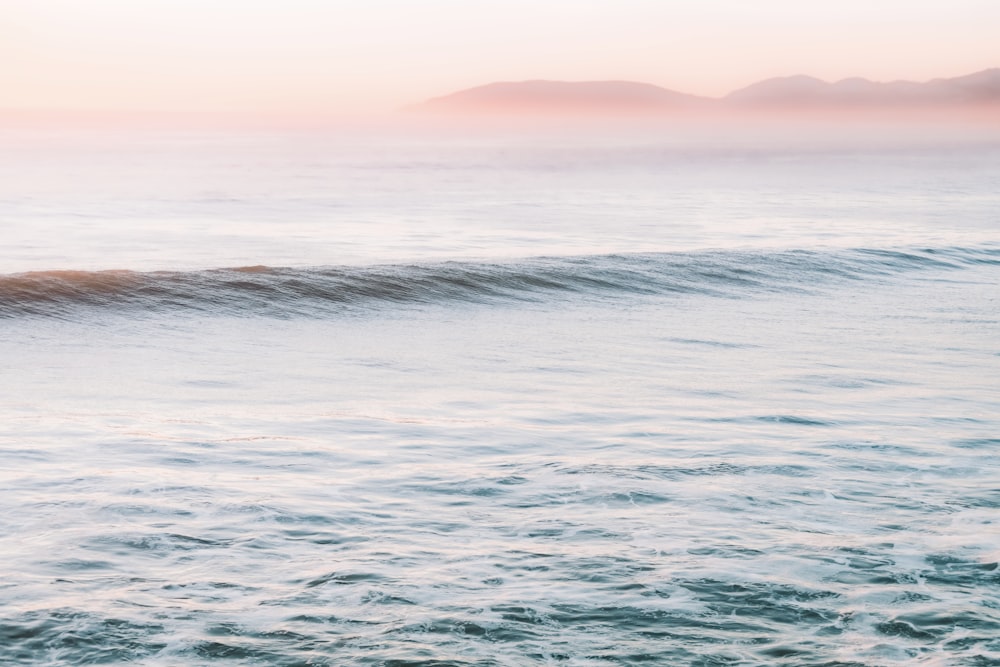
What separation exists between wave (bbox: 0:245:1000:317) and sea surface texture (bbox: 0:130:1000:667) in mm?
96

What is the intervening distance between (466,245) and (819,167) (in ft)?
190

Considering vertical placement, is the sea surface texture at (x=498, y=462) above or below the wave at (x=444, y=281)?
below

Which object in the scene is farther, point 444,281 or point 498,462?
point 444,281

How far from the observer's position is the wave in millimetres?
17719

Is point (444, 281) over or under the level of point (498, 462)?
over

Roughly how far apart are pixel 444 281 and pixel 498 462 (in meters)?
12.0

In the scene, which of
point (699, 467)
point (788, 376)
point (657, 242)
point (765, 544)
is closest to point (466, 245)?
point (657, 242)

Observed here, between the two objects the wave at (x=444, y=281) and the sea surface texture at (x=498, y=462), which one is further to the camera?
the wave at (x=444, y=281)

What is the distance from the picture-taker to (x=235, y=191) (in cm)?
4731

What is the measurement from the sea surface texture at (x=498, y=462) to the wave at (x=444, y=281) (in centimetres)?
10

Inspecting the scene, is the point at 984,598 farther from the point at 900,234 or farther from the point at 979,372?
the point at 900,234

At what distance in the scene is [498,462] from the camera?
8.43m

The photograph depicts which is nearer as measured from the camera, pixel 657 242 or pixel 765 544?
pixel 765 544

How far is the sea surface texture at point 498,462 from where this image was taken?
217 inches
